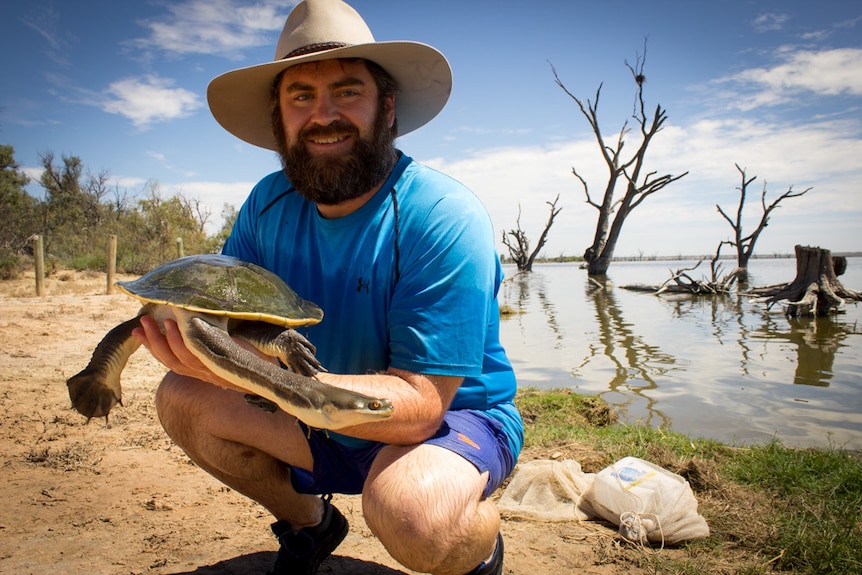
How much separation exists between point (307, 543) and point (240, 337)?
3.39 feet

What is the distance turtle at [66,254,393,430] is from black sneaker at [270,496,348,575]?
79 centimetres

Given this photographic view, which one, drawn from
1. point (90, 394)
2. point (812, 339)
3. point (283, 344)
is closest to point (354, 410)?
point (283, 344)

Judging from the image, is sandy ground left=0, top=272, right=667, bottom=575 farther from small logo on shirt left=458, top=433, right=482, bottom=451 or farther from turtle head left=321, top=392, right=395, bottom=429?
turtle head left=321, top=392, right=395, bottom=429

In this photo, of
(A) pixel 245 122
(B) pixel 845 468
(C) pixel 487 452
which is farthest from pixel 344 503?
(B) pixel 845 468

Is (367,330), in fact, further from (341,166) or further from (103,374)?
(103,374)

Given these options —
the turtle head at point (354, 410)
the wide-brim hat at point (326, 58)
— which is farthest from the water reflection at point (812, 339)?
the turtle head at point (354, 410)

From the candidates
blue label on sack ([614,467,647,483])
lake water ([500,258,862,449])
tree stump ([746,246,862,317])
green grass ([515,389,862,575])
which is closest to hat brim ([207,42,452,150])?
blue label on sack ([614,467,647,483])

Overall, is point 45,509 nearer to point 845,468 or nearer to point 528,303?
point 845,468

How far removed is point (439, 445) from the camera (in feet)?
7.08

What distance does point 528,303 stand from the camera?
19953 mm

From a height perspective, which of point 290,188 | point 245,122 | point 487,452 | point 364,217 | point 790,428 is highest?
point 245,122

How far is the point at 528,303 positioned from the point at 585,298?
3186 mm

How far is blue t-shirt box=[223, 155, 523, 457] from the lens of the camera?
222cm

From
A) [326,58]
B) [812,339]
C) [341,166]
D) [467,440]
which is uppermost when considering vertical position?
[326,58]
